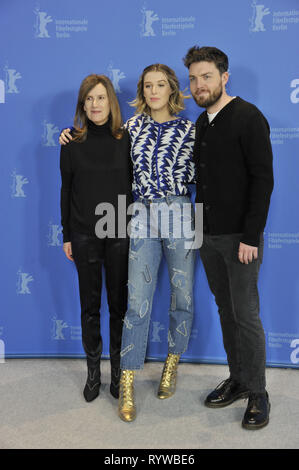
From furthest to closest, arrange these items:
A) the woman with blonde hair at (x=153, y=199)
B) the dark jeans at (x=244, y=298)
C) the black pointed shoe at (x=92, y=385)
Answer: the black pointed shoe at (x=92, y=385), the woman with blonde hair at (x=153, y=199), the dark jeans at (x=244, y=298)

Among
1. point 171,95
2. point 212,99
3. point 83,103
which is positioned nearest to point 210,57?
point 212,99

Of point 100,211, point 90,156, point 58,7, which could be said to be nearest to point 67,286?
point 100,211

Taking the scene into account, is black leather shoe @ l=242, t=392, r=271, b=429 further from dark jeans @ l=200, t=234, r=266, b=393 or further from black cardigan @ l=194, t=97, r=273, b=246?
black cardigan @ l=194, t=97, r=273, b=246

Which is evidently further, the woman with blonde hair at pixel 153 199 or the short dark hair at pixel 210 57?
the woman with blonde hair at pixel 153 199

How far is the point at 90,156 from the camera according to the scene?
195 centimetres

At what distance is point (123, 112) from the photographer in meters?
2.31

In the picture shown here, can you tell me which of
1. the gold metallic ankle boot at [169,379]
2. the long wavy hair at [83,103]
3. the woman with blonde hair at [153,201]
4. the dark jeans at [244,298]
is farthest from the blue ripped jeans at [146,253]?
the long wavy hair at [83,103]

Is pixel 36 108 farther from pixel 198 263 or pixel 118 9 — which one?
pixel 198 263

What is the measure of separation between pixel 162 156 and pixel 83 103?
1.51 ft

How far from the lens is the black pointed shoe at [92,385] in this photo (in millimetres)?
2092

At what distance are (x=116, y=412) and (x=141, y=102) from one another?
4.99 ft

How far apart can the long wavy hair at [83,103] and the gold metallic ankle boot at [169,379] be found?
3.94ft

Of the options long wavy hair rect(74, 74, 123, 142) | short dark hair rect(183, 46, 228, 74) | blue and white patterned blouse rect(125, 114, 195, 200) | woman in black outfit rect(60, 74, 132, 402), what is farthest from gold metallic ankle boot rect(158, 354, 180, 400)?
short dark hair rect(183, 46, 228, 74)

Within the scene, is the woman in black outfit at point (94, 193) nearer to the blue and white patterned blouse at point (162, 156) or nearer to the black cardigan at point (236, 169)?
the blue and white patterned blouse at point (162, 156)
